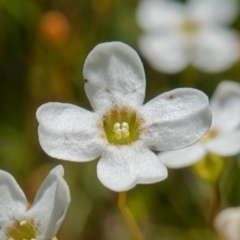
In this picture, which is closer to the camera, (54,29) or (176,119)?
(176,119)

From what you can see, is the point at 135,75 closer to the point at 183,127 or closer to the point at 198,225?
the point at 183,127

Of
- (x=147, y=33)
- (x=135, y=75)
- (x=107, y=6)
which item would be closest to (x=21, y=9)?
(x=107, y=6)

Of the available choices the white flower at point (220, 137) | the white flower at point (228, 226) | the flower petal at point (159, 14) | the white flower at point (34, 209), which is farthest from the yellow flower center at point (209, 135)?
the flower petal at point (159, 14)

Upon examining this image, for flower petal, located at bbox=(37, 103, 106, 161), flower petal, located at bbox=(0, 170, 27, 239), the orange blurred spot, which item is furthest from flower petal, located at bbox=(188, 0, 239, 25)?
flower petal, located at bbox=(0, 170, 27, 239)

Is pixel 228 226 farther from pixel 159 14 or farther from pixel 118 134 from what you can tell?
pixel 159 14

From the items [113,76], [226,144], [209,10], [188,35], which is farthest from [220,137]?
[209,10]
